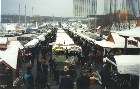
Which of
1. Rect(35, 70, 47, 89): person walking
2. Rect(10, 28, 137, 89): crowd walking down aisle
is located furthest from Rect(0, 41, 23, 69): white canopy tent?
Rect(35, 70, 47, 89): person walking

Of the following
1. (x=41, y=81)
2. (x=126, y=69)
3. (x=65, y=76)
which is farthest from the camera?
(x=126, y=69)

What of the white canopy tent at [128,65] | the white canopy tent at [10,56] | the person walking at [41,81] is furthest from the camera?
the white canopy tent at [10,56]

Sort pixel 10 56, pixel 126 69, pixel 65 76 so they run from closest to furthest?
pixel 65 76
pixel 126 69
pixel 10 56

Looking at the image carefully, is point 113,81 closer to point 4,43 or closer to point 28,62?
point 4,43

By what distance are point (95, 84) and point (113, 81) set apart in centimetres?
53

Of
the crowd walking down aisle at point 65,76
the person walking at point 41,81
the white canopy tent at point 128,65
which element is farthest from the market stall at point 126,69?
the person walking at point 41,81

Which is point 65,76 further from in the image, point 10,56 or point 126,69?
point 10,56

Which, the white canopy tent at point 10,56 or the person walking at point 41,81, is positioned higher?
the white canopy tent at point 10,56

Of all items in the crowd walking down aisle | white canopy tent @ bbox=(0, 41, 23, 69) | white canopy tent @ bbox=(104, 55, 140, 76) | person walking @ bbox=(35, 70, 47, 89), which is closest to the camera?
the crowd walking down aisle

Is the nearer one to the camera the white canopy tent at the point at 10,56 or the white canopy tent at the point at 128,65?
the white canopy tent at the point at 128,65

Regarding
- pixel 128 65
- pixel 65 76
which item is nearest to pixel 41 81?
pixel 65 76

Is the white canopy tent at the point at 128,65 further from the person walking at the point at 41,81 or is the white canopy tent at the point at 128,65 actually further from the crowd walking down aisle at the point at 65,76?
the person walking at the point at 41,81

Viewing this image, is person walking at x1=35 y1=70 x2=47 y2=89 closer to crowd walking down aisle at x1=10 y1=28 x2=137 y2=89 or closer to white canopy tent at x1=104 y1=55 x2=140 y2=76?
crowd walking down aisle at x1=10 y1=28 x2=137 y2=89

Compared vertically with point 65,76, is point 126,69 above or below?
below
